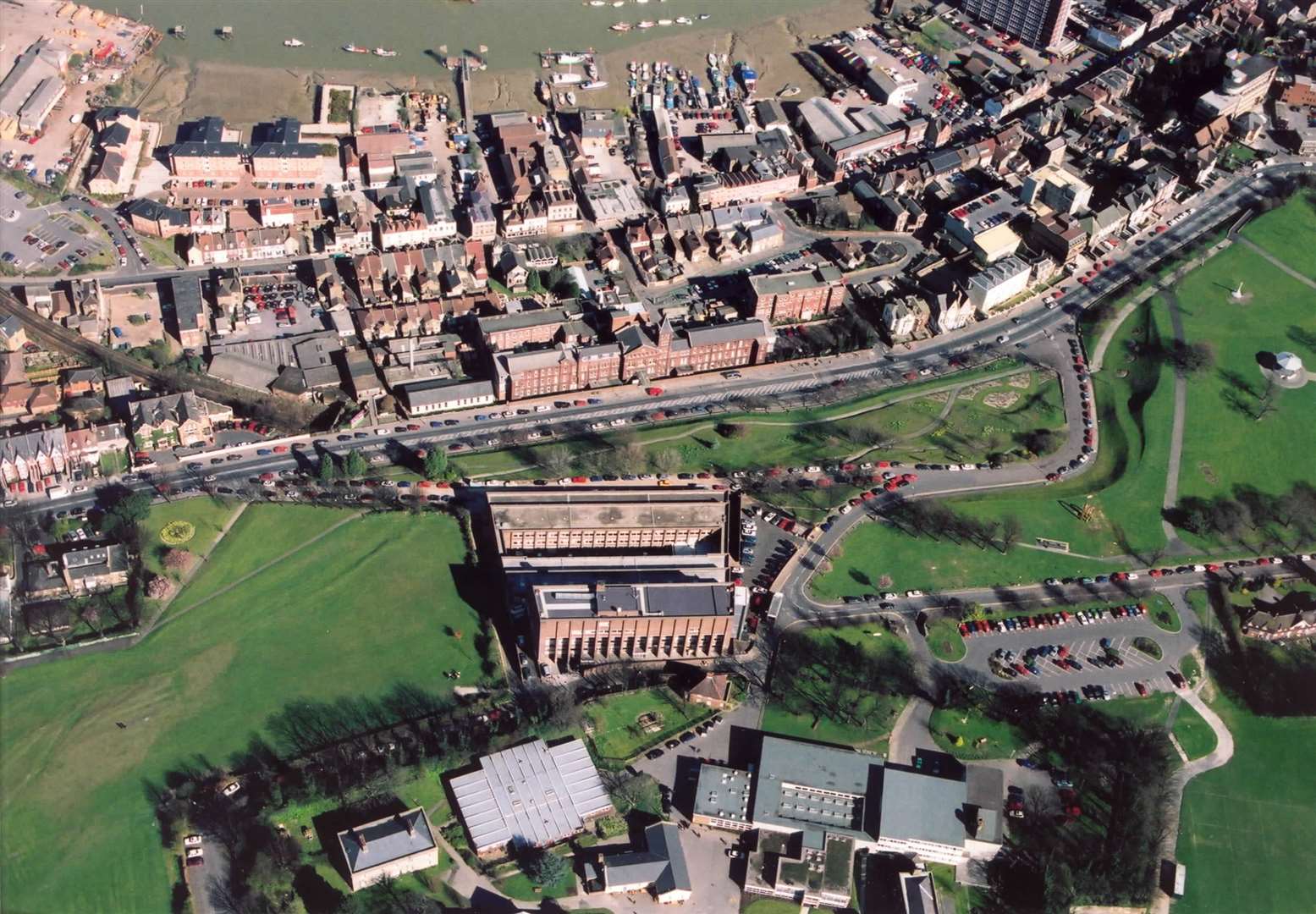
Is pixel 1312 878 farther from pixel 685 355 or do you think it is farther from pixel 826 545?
pixel 685 355

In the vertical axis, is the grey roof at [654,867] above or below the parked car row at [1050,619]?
below

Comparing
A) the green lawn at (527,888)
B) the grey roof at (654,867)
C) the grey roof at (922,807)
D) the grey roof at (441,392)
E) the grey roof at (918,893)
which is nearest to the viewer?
the grey roof at (654,867)

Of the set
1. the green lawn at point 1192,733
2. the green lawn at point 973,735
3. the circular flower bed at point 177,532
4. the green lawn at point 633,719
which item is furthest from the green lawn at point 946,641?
the circular flower bed at point 177,532

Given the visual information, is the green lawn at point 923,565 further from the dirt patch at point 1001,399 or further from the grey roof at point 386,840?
the grey roof at point 386,840

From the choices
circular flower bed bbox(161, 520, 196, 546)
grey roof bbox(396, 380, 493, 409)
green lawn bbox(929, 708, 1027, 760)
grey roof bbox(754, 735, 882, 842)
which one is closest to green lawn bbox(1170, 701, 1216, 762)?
green lawn bbox(929, 708, 1027, 760)

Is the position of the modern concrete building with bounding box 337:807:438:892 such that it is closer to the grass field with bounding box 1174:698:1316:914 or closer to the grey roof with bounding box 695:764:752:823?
the grey roof with bounding box 695:764:752:823

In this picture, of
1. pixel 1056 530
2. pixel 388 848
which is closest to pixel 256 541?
pixel 388 848
